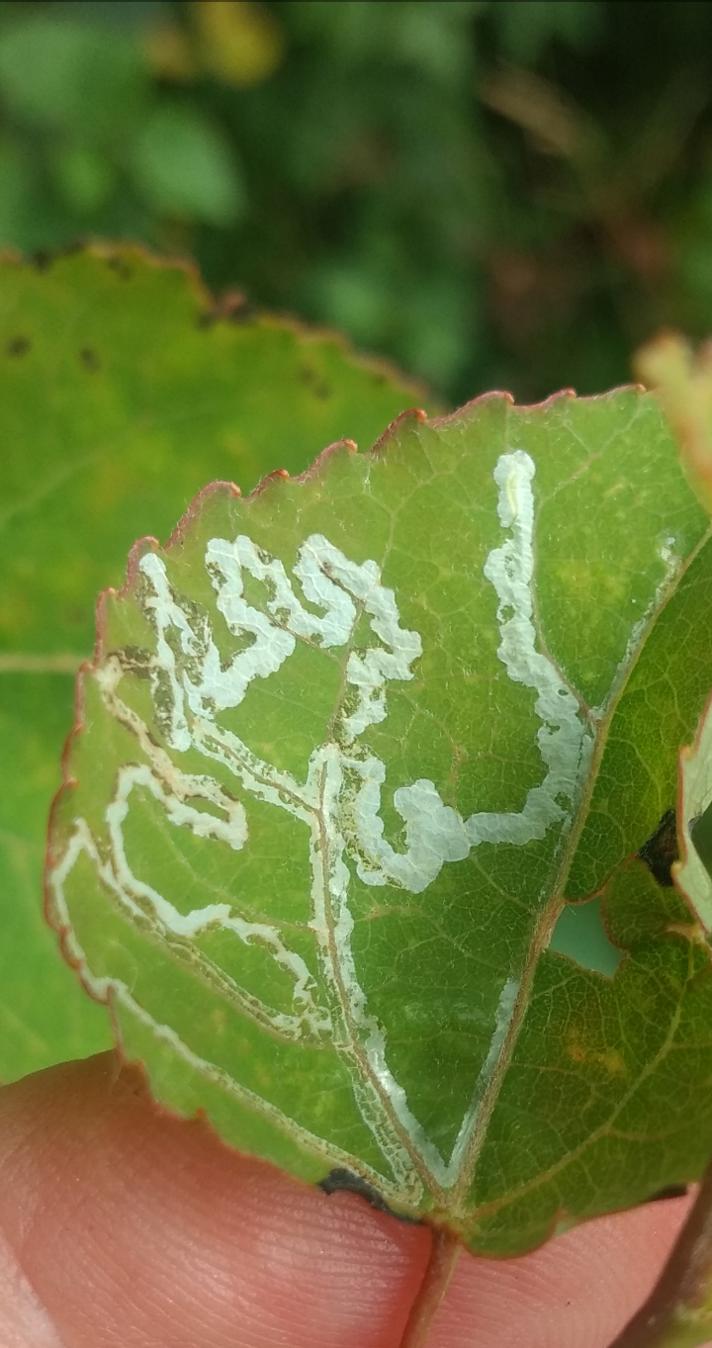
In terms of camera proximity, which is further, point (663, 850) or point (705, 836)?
point (705, 836)

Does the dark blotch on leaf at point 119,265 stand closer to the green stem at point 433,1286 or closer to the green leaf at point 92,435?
the green leaf at point 92,435

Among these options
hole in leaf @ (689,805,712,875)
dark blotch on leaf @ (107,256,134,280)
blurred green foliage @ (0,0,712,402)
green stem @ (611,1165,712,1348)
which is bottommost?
green stem @ (611,1165,712,1348)

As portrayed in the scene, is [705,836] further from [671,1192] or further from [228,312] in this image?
[228,312]

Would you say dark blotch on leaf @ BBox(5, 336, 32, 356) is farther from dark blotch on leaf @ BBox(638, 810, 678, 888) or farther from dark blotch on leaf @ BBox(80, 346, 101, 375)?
dark blotch on leaf @ BBox(638, 810, 678, 888)

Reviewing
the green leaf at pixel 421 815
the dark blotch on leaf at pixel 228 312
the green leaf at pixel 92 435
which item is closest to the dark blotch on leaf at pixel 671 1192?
the green leaf at pixel 421 815

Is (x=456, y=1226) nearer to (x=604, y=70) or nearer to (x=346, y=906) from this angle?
(x=346, y=906)

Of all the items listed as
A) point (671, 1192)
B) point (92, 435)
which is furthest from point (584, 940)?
point (92, 435)

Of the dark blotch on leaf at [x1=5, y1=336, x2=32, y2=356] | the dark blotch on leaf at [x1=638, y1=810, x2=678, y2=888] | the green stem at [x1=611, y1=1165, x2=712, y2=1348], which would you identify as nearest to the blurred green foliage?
the dark blotch on leaf at [x1=5, y1=336, x2=32, y2=356]
